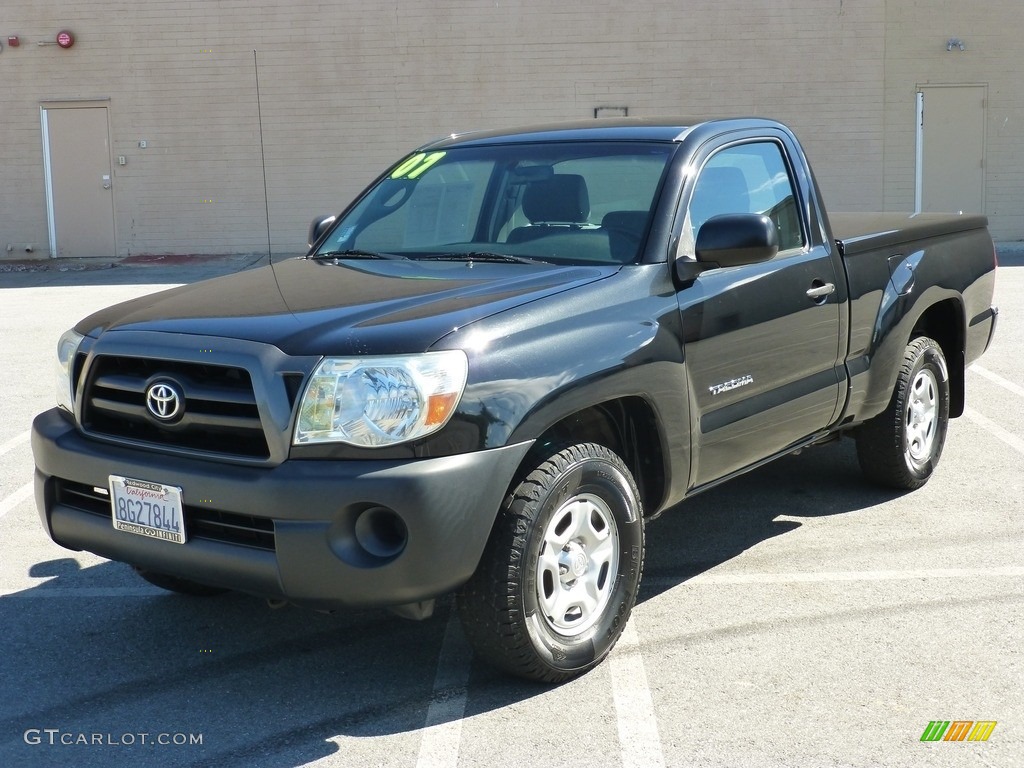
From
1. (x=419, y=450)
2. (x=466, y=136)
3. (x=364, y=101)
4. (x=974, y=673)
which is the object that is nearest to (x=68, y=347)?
(x=419, y=450)

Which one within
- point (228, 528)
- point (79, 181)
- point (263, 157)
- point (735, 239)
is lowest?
point (228, 528)

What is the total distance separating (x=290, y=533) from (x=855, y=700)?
1.82 metres

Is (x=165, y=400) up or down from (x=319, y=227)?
down

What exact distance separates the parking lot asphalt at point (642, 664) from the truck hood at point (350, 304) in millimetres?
1170

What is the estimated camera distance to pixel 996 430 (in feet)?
23.8

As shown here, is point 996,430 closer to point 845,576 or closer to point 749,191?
point 845,576

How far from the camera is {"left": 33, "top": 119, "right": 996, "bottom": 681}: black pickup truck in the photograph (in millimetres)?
3363

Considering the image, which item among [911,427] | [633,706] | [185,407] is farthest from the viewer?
[911,427]

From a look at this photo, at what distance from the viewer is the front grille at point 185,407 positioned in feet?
11.4

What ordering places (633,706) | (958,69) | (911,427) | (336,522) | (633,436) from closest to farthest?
(336,522) → (633,706) → (633,436) → (911,427) → (958,69)

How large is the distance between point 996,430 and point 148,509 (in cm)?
545

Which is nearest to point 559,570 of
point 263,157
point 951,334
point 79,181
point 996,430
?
point 951,334

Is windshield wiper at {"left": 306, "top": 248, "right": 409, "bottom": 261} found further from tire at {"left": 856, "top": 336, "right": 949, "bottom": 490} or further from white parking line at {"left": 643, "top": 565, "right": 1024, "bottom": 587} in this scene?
tire at {"left": 856, "top": 336, "right": 949, "bottom": 490}

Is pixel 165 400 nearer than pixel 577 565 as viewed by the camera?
Yes
